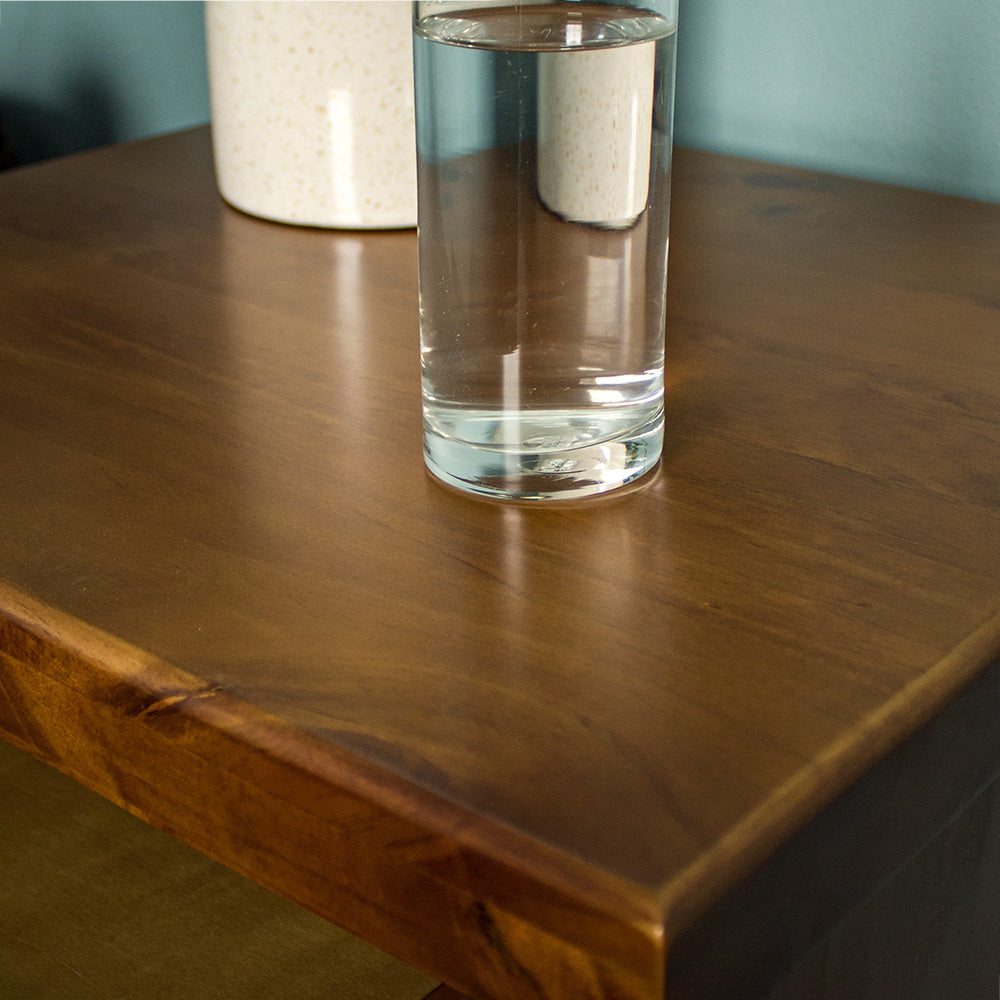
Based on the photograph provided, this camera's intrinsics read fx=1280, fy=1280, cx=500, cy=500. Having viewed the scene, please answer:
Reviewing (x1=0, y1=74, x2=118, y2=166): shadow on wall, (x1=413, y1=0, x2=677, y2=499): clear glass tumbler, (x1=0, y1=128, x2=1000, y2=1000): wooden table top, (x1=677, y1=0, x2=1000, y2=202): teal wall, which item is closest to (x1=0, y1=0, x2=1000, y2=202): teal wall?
(x1=677, y1=0, x2=1000, y2=202): teal wall

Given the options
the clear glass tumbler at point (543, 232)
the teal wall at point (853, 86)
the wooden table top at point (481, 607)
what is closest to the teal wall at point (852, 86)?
the teal wall at point (853, 86)

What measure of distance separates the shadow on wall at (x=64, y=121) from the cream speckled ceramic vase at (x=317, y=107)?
0.44 metres

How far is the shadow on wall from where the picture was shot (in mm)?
1053

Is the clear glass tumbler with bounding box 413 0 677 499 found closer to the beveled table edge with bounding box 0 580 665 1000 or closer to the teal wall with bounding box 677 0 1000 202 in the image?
the beveled table edge with bounding box 0 580 665 1000

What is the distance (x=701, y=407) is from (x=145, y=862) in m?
0.33

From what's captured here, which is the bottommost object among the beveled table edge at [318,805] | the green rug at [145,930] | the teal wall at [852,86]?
the green rug at [145,930]

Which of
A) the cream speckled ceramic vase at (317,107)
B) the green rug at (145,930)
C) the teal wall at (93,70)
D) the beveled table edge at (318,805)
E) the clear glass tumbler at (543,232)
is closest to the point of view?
the beveled table edge at (318,805)

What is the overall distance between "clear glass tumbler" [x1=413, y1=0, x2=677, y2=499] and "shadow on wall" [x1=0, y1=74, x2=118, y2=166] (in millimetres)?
779

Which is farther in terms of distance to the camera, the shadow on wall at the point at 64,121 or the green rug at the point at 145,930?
the shadow on wall at the point at 64,121

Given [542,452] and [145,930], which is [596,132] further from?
[145,930]

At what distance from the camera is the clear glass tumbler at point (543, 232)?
14.1 inches

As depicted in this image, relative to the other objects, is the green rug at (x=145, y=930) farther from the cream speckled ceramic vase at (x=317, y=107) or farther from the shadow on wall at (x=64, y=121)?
the shadow on wall at (x=64, y=121)

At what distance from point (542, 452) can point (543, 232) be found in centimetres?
7

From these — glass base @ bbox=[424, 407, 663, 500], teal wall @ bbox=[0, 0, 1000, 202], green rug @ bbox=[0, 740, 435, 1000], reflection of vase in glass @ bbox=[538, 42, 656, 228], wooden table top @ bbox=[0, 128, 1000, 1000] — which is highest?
reflection of vase in glass @ bbox=[538, 42, 656, 228]
